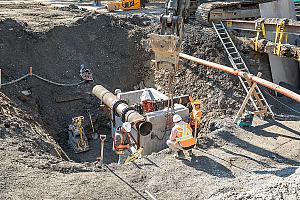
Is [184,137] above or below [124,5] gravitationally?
below

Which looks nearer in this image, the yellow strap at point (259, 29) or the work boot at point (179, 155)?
the work boot at point (179, 155)

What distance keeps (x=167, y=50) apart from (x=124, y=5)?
1364 cm

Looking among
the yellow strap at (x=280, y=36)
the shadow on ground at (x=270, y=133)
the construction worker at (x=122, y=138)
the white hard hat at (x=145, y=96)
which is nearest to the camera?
the construction worker at (x=122, y=138)

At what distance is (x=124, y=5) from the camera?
848 inches

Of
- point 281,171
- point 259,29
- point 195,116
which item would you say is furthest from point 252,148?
point 259,29

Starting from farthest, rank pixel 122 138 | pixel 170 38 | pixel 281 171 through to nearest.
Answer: pixel 122 138 → pixel 170 38 → pixel 281 171

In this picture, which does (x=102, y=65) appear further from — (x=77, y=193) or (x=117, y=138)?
(x=77, y=193)

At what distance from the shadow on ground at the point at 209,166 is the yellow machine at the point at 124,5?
14.2m

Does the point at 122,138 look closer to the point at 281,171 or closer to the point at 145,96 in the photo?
the point at 145,96

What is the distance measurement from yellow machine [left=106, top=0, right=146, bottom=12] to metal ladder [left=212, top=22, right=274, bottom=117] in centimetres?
822

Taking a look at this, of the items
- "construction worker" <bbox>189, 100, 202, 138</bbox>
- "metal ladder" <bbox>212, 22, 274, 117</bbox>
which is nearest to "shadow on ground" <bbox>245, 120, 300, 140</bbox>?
"metal ladder" <bbox>212, 22, 274, 117</bbox>

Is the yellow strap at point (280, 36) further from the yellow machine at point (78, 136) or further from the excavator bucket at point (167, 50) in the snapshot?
the yellow machine at point (78, 136)

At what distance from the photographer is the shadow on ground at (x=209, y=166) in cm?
816

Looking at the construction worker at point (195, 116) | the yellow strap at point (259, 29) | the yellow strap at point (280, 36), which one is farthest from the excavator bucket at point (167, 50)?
the yellow strap at point (259, 29)
